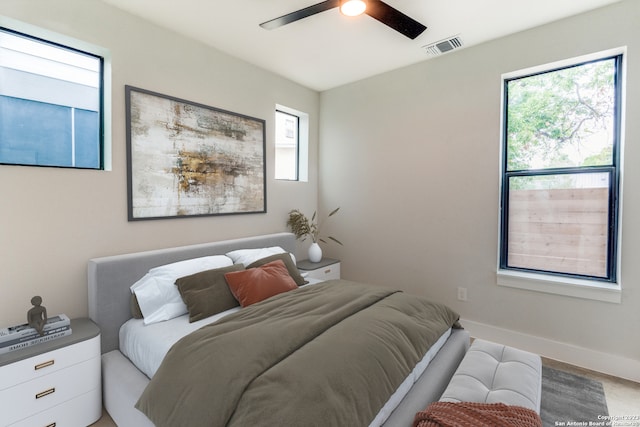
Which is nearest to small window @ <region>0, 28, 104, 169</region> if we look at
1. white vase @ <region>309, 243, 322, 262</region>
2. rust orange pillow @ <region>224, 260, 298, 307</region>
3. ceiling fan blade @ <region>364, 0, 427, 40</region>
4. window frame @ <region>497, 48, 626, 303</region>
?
rust orange pillow @ <region>224, 260, 298, 307</region>

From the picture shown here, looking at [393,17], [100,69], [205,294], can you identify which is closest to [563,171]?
[393,17]

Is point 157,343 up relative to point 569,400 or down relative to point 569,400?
up

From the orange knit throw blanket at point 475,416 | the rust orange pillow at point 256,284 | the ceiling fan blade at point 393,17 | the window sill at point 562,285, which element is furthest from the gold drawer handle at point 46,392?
the window sill at point 562,285

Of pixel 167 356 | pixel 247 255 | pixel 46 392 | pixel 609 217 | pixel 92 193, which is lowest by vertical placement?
pixel 46 392

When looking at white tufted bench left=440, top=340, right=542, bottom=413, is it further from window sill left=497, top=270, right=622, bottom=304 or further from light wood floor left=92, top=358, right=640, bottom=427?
window sill left=497, top=270, right=622, bottom=304

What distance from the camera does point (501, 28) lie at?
8.73 feet

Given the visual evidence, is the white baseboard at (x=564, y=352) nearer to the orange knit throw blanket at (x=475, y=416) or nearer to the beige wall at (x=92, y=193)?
the orange knit throw blanket at (x=475, y=416)

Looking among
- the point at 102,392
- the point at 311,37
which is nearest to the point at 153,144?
the point at 311,37

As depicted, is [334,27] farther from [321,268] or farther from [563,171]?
[321,268]

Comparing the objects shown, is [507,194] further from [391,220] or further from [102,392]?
[102,392]

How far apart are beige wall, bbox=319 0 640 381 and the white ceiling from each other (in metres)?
0.23

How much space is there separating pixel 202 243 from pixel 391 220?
2.09 m

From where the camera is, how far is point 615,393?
85.6 inches

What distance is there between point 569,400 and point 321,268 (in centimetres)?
237
